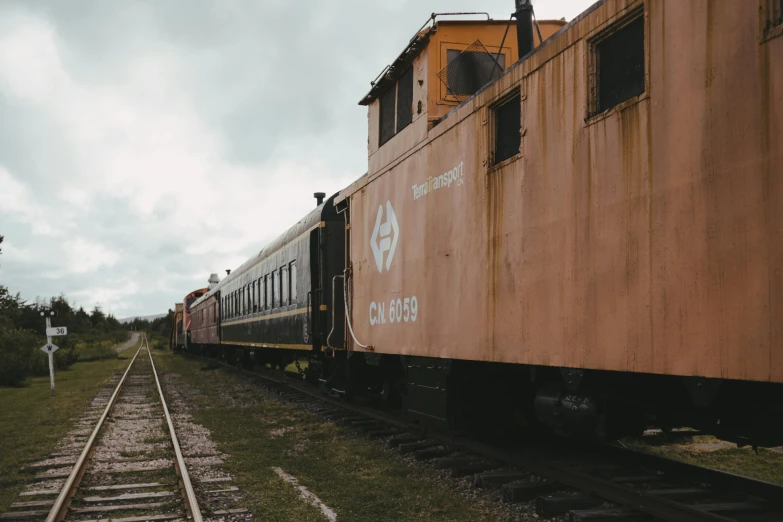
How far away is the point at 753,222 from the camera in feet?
10.5

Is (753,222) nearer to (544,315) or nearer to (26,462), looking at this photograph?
(544,315)

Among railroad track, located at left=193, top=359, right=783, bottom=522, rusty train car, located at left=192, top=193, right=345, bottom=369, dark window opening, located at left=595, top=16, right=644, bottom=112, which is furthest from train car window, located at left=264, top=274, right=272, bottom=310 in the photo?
dark window opening, located at left=595, top=16, right=644, bottom=112

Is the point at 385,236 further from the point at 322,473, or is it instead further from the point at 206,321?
the point at 206,321

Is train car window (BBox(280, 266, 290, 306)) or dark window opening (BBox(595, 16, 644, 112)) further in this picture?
train car window (BBox(280, 266, 290, 306))

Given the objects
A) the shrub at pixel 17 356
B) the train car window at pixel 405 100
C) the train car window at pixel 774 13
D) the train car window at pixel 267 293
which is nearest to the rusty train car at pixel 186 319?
the shrub at pixel 17 356

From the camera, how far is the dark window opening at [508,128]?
17.9 ft

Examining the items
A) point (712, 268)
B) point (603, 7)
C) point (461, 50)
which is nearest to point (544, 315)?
point (712, 268)

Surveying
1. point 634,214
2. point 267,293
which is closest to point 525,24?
point 634,214

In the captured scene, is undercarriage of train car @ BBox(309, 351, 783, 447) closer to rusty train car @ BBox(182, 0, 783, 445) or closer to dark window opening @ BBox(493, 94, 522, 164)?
rusty train car @ BBox(182, 0, 783, 445)

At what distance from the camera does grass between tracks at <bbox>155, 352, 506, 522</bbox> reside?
5555 mm

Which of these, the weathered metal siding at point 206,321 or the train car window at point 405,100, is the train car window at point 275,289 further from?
the weathered metal siding at point 206,321

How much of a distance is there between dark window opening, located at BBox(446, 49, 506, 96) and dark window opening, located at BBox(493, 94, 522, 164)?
1.43m

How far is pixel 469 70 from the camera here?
718 centimetres

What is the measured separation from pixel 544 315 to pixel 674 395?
0.99 metres
